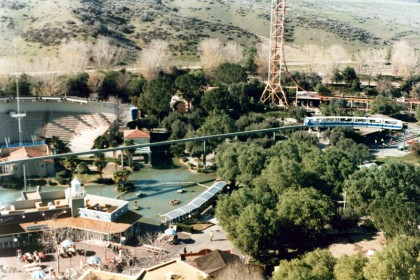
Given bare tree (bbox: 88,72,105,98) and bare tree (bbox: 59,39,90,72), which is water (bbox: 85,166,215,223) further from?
bare tree (bbox: 59,39,90,72)

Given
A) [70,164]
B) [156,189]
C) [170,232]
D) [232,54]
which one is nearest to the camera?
[170,232]

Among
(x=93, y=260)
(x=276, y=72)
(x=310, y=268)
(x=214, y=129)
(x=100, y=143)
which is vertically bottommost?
(x=93, y=260)

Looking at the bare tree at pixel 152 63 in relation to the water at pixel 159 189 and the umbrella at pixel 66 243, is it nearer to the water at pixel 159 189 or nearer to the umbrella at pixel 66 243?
the water at pixel 159 189

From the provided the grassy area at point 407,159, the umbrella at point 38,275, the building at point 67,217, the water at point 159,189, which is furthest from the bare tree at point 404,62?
the umbrella at point 38,275

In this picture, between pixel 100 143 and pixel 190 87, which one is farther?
pixel 190 87

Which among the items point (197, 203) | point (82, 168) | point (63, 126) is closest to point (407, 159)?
point (197, 203)

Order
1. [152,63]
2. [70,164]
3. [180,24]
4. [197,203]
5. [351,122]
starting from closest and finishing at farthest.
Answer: [197,203] < [70,164] < [351,122] < [152,63] < [180,24]

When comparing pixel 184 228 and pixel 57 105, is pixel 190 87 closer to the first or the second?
pixel 57 105
